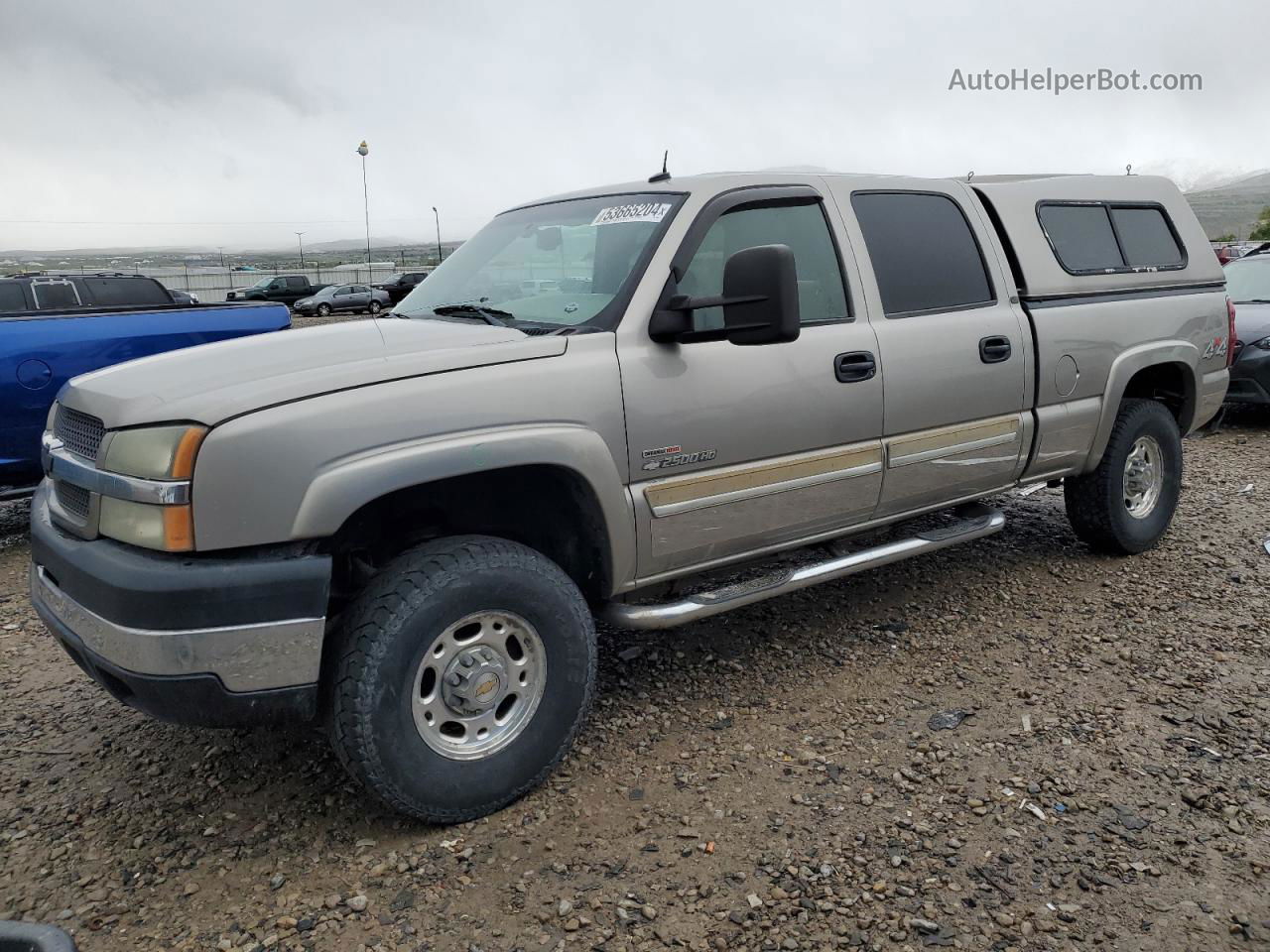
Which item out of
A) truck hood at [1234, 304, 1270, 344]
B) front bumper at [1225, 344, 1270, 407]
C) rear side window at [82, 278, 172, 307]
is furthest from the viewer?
rear side window at [82, 278, 172, 307]

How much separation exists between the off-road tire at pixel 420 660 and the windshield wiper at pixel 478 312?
0.88 meters

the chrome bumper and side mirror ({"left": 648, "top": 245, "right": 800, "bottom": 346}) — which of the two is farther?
side mirror ({"left": 648, "top": 245, "right": 800, "bottom": 346})

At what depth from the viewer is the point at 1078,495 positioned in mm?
5148

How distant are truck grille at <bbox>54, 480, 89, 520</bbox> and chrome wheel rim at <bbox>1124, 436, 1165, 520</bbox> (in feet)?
15.6

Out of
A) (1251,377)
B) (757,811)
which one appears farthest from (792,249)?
(1251,377)

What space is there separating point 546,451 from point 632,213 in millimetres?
1136

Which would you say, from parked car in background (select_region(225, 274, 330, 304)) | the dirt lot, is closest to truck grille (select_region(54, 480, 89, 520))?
the dirt lot

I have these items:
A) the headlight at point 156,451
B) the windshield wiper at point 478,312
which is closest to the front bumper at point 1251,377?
the windshield wiper at point 478,312

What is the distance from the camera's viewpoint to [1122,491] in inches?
202

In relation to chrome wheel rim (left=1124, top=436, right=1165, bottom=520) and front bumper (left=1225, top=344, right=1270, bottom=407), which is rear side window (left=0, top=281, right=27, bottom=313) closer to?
chrome wheel rim (left=1124, top=436, right=1165, bottom=520)

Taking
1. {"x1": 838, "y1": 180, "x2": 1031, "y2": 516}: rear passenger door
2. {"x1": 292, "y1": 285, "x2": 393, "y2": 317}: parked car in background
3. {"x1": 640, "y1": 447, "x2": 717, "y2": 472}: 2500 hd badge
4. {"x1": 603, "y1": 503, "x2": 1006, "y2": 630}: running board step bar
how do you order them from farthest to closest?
{"x1": 292, "y1": 285, "x2": 393, "y2": 317}: parked car in background → {"x1": 838, "y1": 180, "x2": 1031, "y2": 516}: rear passenger door → {"x1": 603, "y1": 503, "x2": 1006, "y2": 630}: running board step bar → {"x1": 640, "y1": 447, "x2": 717, "y2": 472}: 2500 hd badge

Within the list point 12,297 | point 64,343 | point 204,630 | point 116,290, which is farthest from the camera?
point 116,290

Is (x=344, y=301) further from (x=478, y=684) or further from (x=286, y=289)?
(x=478, y=684)

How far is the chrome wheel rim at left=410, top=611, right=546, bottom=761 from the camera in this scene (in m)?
2.91
